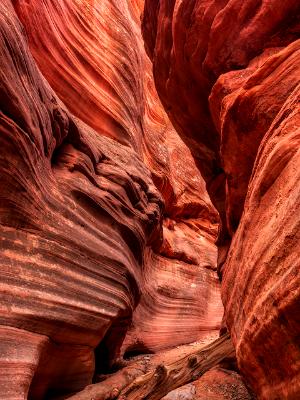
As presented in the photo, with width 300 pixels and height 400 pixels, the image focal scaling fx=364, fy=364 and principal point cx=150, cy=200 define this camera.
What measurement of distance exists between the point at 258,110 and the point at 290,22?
1.36 metres

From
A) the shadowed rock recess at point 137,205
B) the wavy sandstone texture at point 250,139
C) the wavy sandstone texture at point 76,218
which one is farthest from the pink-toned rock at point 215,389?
the wavy sandstone texture at point 76,218

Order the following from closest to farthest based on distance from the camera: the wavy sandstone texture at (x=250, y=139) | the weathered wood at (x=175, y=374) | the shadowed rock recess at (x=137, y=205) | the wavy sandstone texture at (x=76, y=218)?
the wavy sandstone texture at (x=250, y=139) → the shadowed rock recess at (x=137, y=205) → the wavy sandstone texture at (x=76, y=218) → the weathered wood at (x=175, y=374)

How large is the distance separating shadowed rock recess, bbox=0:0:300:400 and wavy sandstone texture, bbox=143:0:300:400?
0.02 metres

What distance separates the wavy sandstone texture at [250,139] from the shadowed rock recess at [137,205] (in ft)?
0.06

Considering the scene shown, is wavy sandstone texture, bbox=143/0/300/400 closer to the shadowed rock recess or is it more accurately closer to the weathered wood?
the shadowed rock recess

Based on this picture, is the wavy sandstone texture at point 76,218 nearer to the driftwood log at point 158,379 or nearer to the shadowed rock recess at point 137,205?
the shadowed rock recess at point 137,205

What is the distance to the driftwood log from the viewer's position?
425 cm

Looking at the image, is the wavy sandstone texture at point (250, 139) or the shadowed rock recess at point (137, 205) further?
the shadowed rock recess at point (137, 205)

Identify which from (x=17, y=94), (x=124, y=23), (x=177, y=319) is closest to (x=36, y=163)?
(x=17, y=94)

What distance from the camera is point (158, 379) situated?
436cm

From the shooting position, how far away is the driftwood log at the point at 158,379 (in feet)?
13.9

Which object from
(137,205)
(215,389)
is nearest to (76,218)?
(137,205)

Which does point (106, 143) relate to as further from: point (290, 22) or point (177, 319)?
point (177, 319)

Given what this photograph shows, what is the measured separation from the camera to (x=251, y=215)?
3447mm
